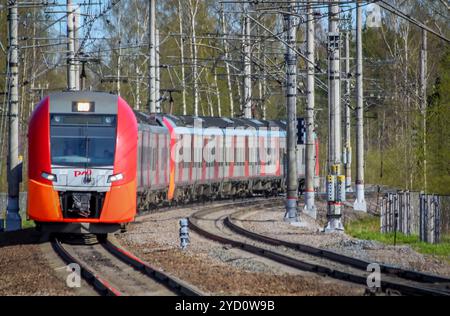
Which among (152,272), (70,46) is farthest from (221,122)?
(152,272)

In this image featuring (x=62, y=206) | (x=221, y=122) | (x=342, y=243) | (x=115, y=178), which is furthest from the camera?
(x=221, y=122)

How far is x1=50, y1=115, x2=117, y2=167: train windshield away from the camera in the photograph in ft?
72.2

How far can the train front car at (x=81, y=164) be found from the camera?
21.8m

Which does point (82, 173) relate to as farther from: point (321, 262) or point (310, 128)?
point (310, 128)

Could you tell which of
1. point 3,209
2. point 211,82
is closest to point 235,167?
point 3,209

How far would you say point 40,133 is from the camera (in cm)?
2216

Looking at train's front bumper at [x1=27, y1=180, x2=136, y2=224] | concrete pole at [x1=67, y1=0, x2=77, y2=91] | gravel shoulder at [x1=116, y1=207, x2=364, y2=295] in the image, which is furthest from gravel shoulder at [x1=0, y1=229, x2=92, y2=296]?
concrete pole at [x1=67, y1=0, x2=77, y2=91]

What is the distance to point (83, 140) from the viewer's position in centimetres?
2227

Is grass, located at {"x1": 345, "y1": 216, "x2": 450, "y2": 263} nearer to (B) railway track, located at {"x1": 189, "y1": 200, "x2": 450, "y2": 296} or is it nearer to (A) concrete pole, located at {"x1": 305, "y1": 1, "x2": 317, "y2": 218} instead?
(A) concrete pole, located at {"x1": 305, "y1": 1, "x2": 317, "y2": 218}

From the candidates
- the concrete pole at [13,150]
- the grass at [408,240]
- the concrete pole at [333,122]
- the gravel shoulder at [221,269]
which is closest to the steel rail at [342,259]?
the gravel shoulder at [221,269]

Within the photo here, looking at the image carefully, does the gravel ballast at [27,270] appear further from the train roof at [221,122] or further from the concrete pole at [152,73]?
the concrete pole at [152,73]

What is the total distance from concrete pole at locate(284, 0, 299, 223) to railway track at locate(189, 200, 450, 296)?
1.85 m

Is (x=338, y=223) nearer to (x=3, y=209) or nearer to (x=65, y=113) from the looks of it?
(x=65, y=113)

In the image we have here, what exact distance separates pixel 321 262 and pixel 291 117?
10979mm
